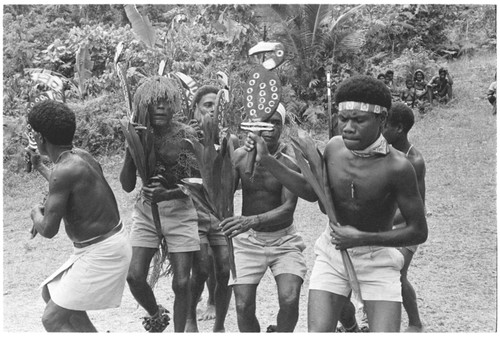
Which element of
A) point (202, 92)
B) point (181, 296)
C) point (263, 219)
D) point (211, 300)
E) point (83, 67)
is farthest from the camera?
point (83, 67)

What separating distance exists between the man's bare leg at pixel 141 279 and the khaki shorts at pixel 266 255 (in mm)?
729

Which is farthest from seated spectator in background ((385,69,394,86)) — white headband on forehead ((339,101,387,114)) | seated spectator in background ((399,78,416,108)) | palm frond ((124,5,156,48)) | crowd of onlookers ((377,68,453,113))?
white headband on forehead ((339,101,387,114))

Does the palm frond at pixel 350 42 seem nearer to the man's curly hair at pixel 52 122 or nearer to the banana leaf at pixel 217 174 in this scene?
the banana leaf at pixel 217 174

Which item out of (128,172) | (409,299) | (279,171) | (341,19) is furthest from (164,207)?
(341,19)

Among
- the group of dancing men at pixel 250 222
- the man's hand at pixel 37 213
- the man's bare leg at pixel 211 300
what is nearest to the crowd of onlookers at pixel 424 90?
the man's bare leg at pixel 211 300

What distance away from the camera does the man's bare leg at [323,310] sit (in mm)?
3645

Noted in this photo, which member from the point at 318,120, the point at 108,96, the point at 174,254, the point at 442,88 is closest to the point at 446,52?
the point at 442,88

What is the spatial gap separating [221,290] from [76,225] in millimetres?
1449

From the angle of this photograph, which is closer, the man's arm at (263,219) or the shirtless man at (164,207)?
the man's arm at (263,219)

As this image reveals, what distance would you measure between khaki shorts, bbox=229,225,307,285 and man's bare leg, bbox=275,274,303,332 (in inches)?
3.1

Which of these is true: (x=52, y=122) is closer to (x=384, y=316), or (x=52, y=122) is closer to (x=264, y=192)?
(x=264, y=192)

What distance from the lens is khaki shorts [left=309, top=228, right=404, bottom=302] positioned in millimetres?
3703

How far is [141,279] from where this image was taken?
4828mm

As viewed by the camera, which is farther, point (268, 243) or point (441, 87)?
point (441, 87)
